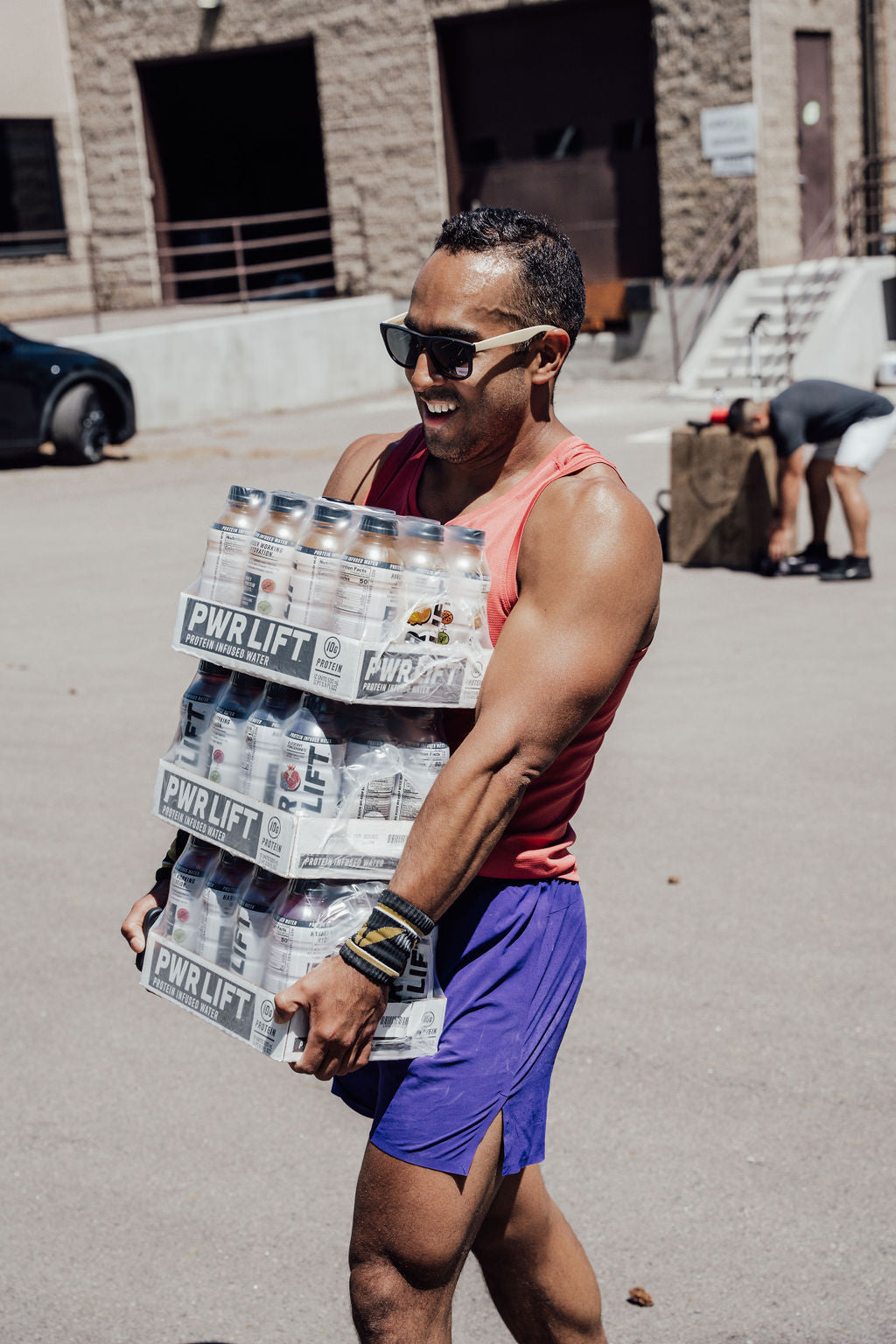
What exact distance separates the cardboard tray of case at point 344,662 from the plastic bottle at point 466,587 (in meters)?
0.03

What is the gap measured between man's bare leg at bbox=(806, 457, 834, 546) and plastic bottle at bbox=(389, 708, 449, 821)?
28.2ft

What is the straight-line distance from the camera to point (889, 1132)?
12.8ft

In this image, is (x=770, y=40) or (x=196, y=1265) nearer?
(x=196, y=1265)

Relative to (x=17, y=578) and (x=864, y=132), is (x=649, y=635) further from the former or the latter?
(x=864, y=132)

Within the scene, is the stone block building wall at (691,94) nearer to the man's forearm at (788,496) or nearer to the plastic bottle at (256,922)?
the man's forearm at (788,496)

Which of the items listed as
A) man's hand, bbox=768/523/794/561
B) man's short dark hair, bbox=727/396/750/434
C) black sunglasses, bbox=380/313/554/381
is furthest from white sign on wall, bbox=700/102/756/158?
black sunglasses, bbox=380/313/554/381

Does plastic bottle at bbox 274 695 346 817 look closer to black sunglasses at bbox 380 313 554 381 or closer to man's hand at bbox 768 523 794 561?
black sunglasses at bbox 380 313 554 381

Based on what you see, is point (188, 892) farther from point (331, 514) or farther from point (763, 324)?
point (763, 324)

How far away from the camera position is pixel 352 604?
7.81ft

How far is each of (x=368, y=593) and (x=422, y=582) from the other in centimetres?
9

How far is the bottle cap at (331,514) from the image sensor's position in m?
2.50

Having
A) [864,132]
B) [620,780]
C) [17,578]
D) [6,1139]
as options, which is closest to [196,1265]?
[6,1139]

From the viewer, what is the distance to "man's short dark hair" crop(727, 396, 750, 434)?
35.3 ft

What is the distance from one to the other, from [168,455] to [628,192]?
8.69m
